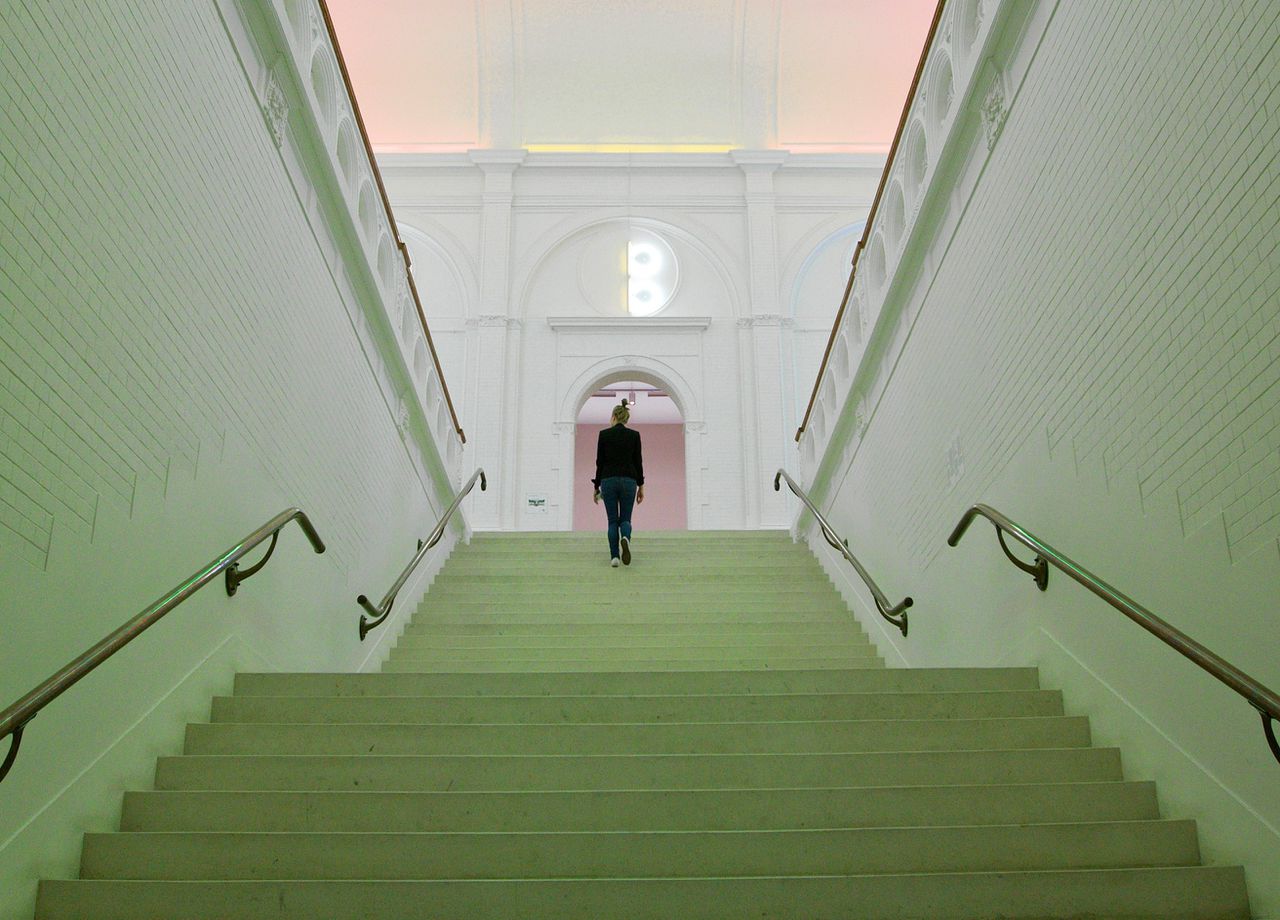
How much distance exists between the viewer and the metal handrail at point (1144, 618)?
351cm

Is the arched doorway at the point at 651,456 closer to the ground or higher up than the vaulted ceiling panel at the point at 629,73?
closer to the ground

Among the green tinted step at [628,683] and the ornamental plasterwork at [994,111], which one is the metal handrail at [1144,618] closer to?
the green tinted step at [628,683]

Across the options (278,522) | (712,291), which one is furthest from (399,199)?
(278,522)

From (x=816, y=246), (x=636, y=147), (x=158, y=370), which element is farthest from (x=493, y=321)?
(x=158, y=370)

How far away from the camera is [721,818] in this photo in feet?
14.0

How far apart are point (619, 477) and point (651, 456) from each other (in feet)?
47.7

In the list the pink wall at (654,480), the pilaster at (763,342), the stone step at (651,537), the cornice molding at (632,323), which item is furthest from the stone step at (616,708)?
the pink wall at (654,480)

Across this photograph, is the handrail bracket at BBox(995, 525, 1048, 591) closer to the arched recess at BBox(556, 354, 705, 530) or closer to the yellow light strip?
the arched recess at BBox(556, 354, 705, 530)

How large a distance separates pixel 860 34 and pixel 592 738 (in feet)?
51.4

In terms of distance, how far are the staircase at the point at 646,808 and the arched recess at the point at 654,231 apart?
12.7 metres

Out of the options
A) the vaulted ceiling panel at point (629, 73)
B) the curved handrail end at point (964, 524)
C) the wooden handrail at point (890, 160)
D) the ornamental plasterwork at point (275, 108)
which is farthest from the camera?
the vaulted ceiling panel at point (629, 73)

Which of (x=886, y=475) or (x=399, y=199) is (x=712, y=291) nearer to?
→ (x=399, y=199)

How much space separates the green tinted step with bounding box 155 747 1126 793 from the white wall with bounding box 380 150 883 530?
11.9 metres

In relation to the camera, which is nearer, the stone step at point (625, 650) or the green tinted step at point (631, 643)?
the stone step at point (625, 650)
